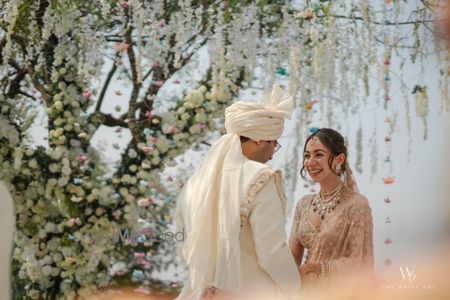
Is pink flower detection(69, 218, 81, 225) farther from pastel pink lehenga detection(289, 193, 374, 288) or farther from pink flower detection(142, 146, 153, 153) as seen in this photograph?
pastel pink lehenga detection(289, 193, 374, 288)

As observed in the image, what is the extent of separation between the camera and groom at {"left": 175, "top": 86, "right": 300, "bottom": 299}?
7.40ft

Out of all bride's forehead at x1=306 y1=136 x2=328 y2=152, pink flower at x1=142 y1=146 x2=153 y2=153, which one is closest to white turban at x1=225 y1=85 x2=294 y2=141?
bride's forehead at x1=306 y1=136 x2=328 y2=152

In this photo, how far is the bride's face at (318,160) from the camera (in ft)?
9.19

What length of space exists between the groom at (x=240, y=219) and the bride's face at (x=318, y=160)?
38cm

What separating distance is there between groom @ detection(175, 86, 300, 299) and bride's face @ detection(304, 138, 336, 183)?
0.38 metres

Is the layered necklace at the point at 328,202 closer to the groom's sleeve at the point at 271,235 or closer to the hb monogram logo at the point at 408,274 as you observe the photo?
the groom's sleeve at the point at 271,235

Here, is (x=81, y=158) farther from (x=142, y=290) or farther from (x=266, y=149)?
(x=266, y=149)

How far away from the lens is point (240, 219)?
227cm

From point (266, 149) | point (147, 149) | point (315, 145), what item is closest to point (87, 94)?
point (147, 149)

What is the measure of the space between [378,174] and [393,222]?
0.30m

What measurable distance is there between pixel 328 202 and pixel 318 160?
0.18 m

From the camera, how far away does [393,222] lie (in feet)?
13.3

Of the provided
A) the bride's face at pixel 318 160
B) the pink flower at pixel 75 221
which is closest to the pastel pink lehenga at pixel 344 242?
the bride's face at pixel 318 160

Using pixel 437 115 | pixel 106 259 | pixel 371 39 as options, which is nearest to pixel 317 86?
pixel 371 39
